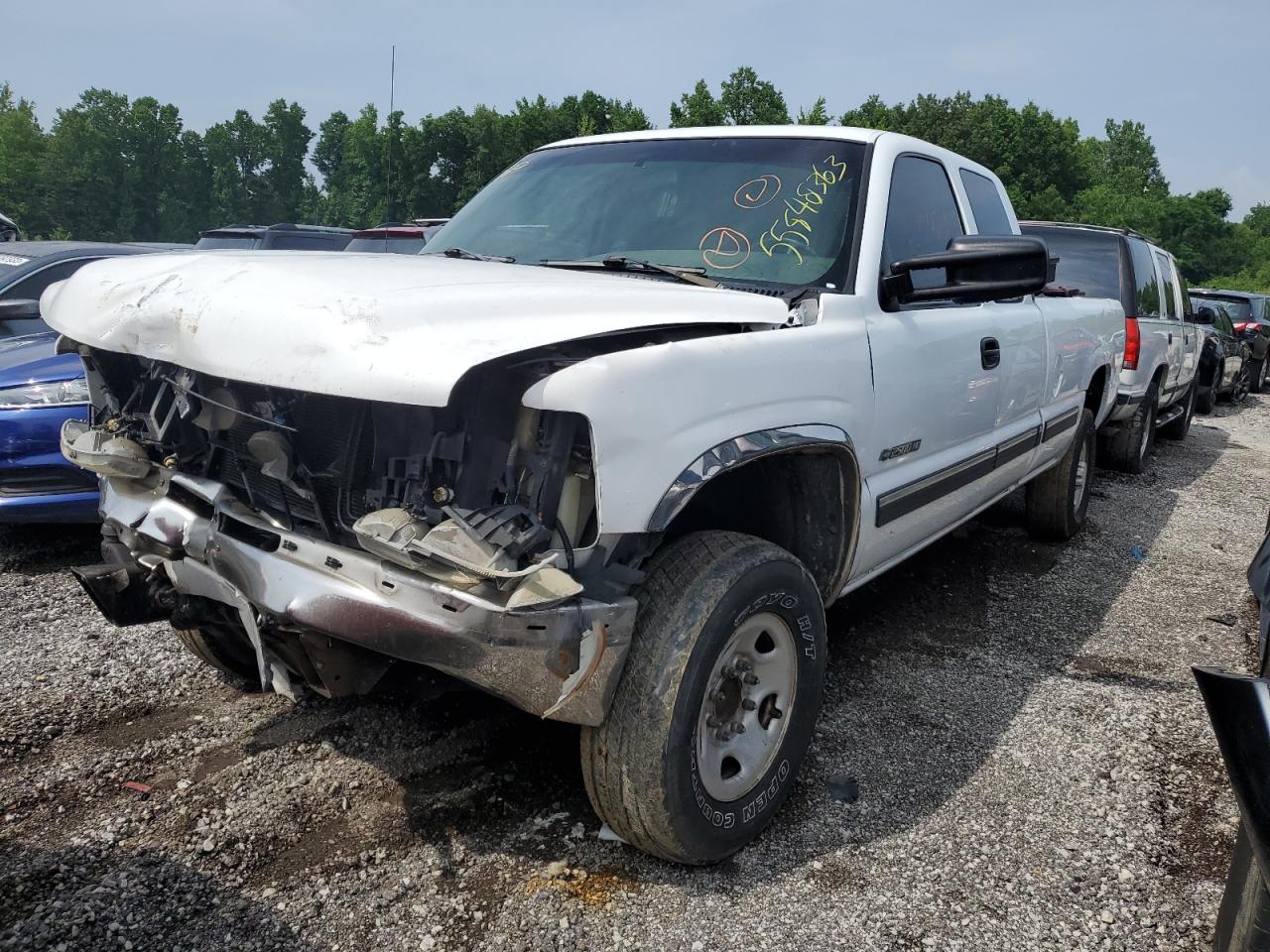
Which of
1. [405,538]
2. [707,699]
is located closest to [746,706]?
[707,699]

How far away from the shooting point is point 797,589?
2.55 metres

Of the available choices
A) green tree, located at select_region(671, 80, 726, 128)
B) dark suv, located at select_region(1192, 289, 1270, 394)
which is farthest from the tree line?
dark suv, located at select_region(1192, 289, 1270, 394)

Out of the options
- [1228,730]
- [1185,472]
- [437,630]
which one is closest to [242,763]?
[437,630]

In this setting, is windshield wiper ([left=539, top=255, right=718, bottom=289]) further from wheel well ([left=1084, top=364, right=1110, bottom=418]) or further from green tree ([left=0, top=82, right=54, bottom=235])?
green tree ([left=0, top=82, right=54, bottom=235])

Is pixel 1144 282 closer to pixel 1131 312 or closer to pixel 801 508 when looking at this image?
pixel 1131 312

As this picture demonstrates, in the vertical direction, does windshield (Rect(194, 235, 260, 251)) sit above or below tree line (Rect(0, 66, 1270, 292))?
below

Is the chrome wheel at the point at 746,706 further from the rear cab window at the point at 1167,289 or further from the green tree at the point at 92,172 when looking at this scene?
the green tree at the point at 92,172

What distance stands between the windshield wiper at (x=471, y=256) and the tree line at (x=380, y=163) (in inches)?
1866

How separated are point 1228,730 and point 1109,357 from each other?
16.4ft

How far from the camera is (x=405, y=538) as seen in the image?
1883 mm

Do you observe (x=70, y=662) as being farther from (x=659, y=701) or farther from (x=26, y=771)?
(x=659, y=701)

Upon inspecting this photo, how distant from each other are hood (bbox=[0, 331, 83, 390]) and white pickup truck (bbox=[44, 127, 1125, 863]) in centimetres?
203

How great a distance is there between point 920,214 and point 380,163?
169ft

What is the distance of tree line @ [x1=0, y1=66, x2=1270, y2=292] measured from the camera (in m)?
55.3
